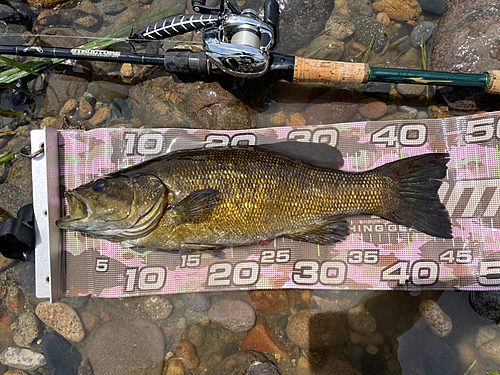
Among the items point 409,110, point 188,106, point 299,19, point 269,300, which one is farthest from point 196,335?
point 299,19

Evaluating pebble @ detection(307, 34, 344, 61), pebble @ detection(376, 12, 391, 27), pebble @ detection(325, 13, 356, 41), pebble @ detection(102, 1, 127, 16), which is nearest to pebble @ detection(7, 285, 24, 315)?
pebble @ detection(102, 1, 127, 16)

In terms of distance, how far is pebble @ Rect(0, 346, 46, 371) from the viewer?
11.4 feet

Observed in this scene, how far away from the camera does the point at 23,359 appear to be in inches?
138

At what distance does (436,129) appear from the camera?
3389 millimetres

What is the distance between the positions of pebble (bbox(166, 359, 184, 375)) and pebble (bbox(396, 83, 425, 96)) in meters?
4.21

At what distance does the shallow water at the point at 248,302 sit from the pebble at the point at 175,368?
0.01 metres

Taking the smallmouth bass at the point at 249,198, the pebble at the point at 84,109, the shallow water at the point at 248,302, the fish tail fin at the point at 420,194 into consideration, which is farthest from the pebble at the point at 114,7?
the fish tail fin at the point at 420,194

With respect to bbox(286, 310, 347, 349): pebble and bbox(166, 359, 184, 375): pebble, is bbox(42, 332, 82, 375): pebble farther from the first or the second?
bbox(286, 310, 347, 349): pebble

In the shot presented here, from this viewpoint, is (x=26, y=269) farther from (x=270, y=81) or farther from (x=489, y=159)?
(x=489, y=159)

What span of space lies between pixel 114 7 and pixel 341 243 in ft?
13.7

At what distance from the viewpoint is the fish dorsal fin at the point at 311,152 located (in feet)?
10.3

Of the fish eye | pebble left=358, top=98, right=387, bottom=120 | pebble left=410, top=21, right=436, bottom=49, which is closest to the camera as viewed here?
the fish eye

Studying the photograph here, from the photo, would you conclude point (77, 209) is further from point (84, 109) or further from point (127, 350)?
point (127, 350)

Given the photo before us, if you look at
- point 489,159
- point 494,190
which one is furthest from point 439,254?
point 489,159
